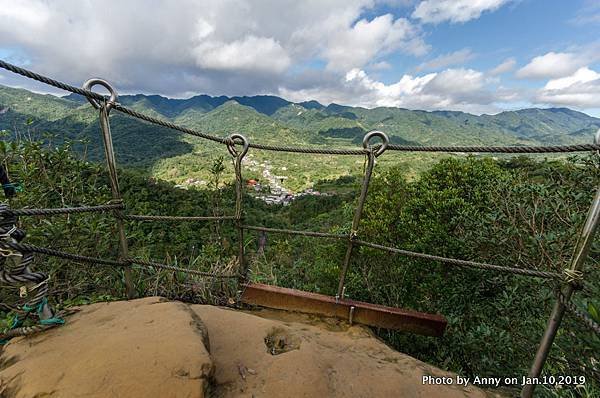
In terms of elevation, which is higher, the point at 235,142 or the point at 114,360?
the point at 235,142

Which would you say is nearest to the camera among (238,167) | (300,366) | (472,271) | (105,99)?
(300,366)

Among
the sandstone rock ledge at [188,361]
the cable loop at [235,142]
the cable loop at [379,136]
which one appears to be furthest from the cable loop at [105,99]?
the cable loop at [379,136]

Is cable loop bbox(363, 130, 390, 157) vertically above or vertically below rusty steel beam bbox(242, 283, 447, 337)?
above

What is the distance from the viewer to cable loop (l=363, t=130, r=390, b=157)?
6.16 ft

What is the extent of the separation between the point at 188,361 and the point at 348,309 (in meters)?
1.35

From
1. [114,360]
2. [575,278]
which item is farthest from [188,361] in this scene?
[575,278]

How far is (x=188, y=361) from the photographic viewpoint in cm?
121

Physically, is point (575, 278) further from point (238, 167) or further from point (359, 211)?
point (238, 167)

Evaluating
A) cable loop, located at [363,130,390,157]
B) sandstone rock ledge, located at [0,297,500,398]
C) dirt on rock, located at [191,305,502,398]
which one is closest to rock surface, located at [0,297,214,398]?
sandstone rock ledge, located at [0,297,500,398]

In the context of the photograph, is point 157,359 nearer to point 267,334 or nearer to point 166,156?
point 267,334

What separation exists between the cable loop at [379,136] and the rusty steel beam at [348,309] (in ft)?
3.70

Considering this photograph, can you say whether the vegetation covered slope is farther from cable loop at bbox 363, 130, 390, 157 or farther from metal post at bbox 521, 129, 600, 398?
cable loop at bbox 363, 130, 390, 157

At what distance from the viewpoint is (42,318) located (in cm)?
145

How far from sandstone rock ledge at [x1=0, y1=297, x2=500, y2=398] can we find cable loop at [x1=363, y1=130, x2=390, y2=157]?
3.93 feet
